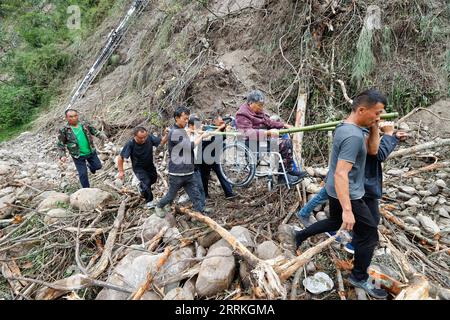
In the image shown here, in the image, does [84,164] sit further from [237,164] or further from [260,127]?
[260,127]

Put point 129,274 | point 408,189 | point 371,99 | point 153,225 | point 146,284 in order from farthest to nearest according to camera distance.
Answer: point 408,189 → point 153,225 → point 129,274 → point 146,284 → point 371,99

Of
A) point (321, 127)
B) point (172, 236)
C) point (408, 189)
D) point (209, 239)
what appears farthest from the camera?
point (408, 189)

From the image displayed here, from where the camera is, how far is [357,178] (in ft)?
7.29

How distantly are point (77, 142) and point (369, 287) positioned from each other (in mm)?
4184

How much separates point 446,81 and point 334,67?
1.87 meters

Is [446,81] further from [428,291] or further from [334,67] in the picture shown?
[428,291]

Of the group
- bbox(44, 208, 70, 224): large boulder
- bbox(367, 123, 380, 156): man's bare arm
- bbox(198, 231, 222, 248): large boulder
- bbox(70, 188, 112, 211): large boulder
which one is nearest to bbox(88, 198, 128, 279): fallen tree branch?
bbox(70, 188, 112, 211): large boulder

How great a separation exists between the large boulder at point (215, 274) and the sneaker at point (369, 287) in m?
1.03

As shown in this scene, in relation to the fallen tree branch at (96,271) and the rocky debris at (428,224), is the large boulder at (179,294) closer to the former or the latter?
the fallen tree branch at (96,271)

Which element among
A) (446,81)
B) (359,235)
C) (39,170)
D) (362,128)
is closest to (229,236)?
(359,235)

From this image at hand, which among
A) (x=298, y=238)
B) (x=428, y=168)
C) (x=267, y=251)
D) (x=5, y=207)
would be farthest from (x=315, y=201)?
(x=5, y=207)

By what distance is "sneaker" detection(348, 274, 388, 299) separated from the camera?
7.77ft

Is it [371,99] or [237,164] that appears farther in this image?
[237,164]

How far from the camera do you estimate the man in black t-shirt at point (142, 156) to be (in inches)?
148
